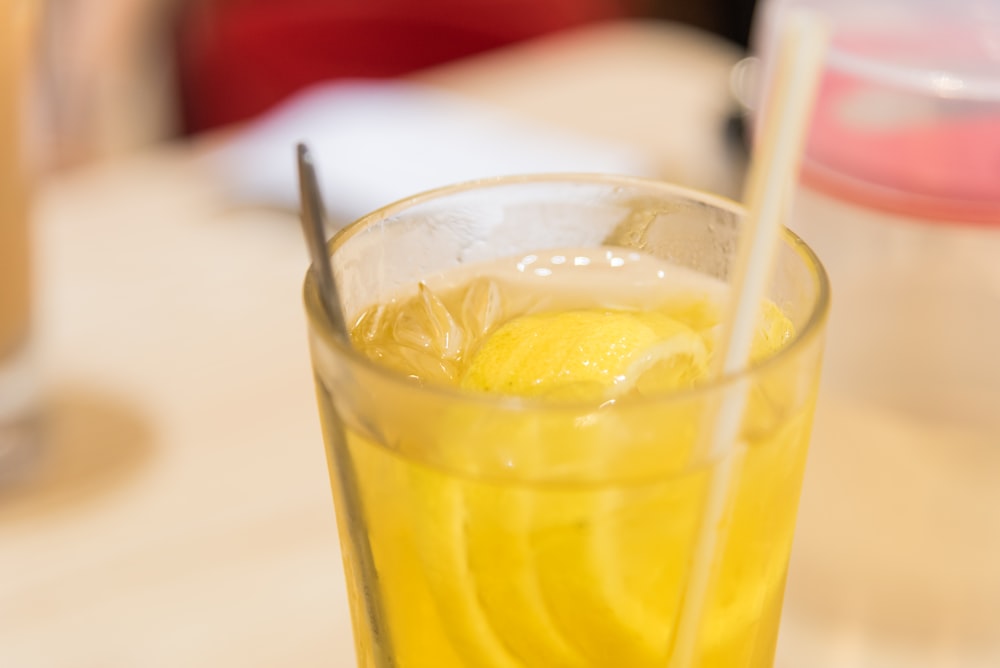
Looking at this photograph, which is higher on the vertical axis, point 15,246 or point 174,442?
point 15,246

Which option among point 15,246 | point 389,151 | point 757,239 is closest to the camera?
point 757,239

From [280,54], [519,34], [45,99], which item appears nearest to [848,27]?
[519,34]

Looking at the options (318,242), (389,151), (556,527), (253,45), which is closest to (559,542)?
(556,527)

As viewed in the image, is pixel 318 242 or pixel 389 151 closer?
pixel 318 242

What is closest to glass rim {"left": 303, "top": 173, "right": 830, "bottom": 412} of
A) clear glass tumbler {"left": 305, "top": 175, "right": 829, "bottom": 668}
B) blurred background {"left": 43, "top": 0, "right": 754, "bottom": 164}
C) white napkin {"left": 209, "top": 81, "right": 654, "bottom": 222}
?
clear glass tumbler {"left": 305, "top": 175, "right": 829, "bottom": 668}

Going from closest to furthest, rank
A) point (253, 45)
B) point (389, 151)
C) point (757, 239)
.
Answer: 1. point (757, 239)
2. point (389, 151)
3. point (253, 45)

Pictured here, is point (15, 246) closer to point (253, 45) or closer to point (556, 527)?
point (556, 527)
